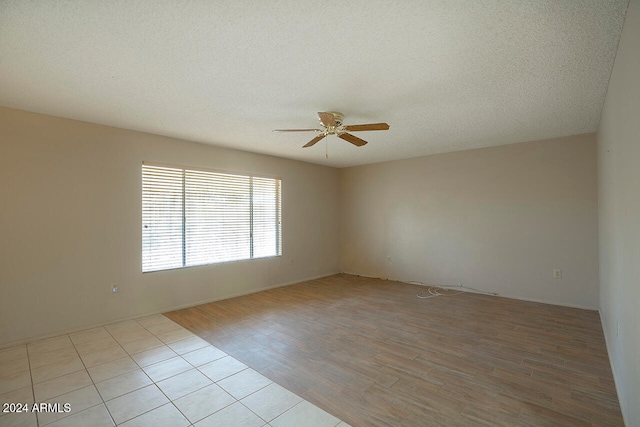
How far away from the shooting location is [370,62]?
2.09m

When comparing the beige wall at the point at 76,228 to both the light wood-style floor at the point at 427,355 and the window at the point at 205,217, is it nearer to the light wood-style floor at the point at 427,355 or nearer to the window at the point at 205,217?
the window at the point at 205,217

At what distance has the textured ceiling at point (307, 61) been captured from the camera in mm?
1583

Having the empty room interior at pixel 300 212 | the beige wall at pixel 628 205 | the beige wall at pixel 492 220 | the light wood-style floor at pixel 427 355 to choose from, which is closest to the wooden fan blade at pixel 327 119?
the empty room interior at pixel 300 212

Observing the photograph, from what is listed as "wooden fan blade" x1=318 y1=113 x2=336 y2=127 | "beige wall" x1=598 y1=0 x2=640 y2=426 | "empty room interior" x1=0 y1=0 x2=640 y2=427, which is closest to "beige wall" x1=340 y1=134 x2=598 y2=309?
"empty room interior" x1=0 y1=0 x2=640 y2=427

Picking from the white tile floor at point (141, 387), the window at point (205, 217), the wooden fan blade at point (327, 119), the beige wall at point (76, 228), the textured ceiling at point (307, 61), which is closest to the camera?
the textured ceiling at point (307, 61)

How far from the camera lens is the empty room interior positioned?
177 centimetres

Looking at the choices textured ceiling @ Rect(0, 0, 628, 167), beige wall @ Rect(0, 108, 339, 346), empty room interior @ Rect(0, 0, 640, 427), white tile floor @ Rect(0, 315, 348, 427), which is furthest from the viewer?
beige wall @ Rect(0, 108, 339, 346)

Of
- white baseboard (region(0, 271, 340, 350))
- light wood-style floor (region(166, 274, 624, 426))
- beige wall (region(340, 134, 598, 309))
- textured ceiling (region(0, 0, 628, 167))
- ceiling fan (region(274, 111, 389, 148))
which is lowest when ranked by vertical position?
light wood-style floor (region(166, 274, 624, 426))

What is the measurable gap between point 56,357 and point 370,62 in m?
3.88

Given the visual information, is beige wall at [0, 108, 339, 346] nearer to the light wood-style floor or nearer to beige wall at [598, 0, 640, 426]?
the light wood-style floor

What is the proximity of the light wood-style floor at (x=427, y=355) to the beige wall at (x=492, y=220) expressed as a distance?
486mm

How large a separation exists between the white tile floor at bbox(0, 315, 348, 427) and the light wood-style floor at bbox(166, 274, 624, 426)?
0.20 meters

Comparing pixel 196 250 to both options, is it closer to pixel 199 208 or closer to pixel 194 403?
pixel 199 208

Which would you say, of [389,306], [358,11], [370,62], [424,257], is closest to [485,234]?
[424,257]
